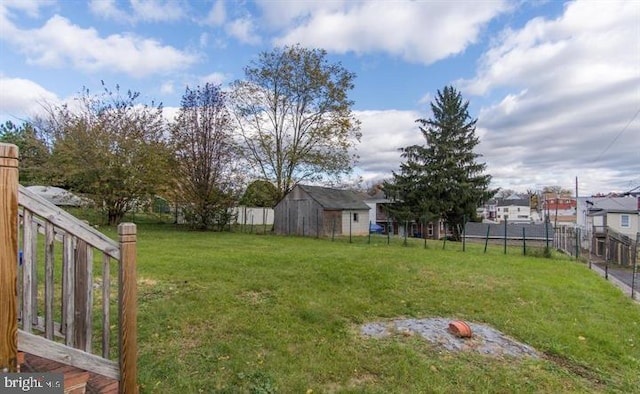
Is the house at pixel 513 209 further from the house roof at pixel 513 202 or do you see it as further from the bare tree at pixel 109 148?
the bare tree at pixel 109 148

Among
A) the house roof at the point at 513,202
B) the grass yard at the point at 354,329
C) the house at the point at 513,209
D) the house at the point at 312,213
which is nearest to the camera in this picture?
the grass yard at the point at 354,329

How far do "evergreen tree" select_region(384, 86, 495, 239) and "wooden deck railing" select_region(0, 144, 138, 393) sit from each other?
24.3 metres

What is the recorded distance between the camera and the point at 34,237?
1.95m

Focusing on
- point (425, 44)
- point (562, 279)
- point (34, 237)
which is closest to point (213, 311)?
point (34, 237)

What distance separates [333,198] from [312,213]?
3.04m

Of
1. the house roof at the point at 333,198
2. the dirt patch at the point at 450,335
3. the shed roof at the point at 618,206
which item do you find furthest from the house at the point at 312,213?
the shed roof at the point at 618,206

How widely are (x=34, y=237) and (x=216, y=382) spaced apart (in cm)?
180

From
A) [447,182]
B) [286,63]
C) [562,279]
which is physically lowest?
[562,279]

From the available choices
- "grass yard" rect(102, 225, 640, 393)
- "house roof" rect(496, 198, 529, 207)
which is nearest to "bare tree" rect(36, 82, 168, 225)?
"grass yard" rect(102, 225, 640, 393)

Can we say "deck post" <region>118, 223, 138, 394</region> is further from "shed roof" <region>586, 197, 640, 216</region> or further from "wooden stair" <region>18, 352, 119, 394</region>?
"shed roof" <region>586, 197, 640, 216</region>

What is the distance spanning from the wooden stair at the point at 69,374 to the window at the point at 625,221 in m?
37.4

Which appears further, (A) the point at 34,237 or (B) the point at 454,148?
(B) the point at 454,148

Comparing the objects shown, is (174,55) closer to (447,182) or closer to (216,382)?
(216,382)

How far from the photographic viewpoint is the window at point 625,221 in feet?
93.2
